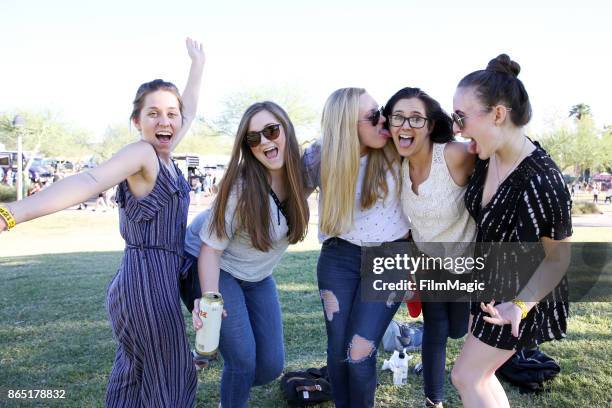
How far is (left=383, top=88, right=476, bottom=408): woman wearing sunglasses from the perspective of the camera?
9.62 ft

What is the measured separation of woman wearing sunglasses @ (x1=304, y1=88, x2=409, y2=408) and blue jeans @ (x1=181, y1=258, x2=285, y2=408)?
0.37 meters

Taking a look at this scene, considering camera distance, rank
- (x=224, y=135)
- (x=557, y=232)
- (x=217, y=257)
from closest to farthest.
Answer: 1. (x=557, y=232)
2. (x=217, y=257)
3. (x=224, y=135)

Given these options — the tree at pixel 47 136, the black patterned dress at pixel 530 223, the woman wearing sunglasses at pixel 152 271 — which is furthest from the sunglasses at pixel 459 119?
the tree at pixel 47 136

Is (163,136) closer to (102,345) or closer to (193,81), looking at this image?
(193,81)

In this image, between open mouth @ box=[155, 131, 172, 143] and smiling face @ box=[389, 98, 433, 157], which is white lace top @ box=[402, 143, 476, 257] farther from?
open mouth @ box=[155, 131, 172, 143]

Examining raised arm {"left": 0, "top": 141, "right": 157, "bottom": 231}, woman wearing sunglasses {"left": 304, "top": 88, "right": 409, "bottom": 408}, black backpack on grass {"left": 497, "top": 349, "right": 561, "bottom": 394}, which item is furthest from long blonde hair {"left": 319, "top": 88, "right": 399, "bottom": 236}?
black backpack on grass {"left": 497, "top": 349, "right": 561, "bottom": 394}

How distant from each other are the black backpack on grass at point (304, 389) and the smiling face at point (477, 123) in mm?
2048

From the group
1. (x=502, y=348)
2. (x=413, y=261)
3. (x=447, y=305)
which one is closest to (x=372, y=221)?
(x=413, y=261)

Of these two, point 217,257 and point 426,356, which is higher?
point 217,257

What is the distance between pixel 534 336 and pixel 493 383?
328mm

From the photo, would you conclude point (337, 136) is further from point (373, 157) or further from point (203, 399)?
point (203, 399)

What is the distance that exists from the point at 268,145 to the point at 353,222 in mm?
680

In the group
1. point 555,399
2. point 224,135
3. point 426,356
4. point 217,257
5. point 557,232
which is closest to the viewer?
point 557,232

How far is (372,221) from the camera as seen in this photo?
3.10m
